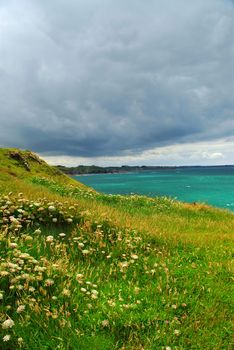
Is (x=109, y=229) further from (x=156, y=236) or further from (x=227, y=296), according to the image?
(x=227, y=296)

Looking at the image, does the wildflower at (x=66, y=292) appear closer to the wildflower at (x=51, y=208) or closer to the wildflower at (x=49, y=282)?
the wildflower at (x=49, y=282)

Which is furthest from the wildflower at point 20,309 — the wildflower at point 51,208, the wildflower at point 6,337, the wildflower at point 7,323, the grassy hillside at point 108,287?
the wildflower at point 51,208

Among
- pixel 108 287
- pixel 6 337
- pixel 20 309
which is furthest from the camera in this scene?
pixel 108 287

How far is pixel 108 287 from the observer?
7738 mm

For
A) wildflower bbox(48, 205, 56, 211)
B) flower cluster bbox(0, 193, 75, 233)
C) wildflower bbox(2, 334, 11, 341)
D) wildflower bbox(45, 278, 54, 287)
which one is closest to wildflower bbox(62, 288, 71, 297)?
wildflower bbox(45, 278, 54, 287)

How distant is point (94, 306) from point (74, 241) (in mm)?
3188

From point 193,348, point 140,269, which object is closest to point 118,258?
point 140,269

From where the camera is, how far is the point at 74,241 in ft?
32.2

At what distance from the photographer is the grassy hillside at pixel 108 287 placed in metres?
6.04

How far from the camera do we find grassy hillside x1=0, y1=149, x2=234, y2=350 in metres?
6.04

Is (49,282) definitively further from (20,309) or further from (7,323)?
(7,323)

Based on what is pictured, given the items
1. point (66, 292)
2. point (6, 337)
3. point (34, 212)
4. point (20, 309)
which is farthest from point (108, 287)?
point (34, 212)

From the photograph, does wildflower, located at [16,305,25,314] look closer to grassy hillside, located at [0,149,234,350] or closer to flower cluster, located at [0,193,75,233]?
grassy hillside, located at [0,149,234,350]

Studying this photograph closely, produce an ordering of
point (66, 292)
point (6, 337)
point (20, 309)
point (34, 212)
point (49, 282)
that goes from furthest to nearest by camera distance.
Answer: point (34, 212) < point (49, 282) < point (66, 292) < point (20, 309) < point (6, 337)
